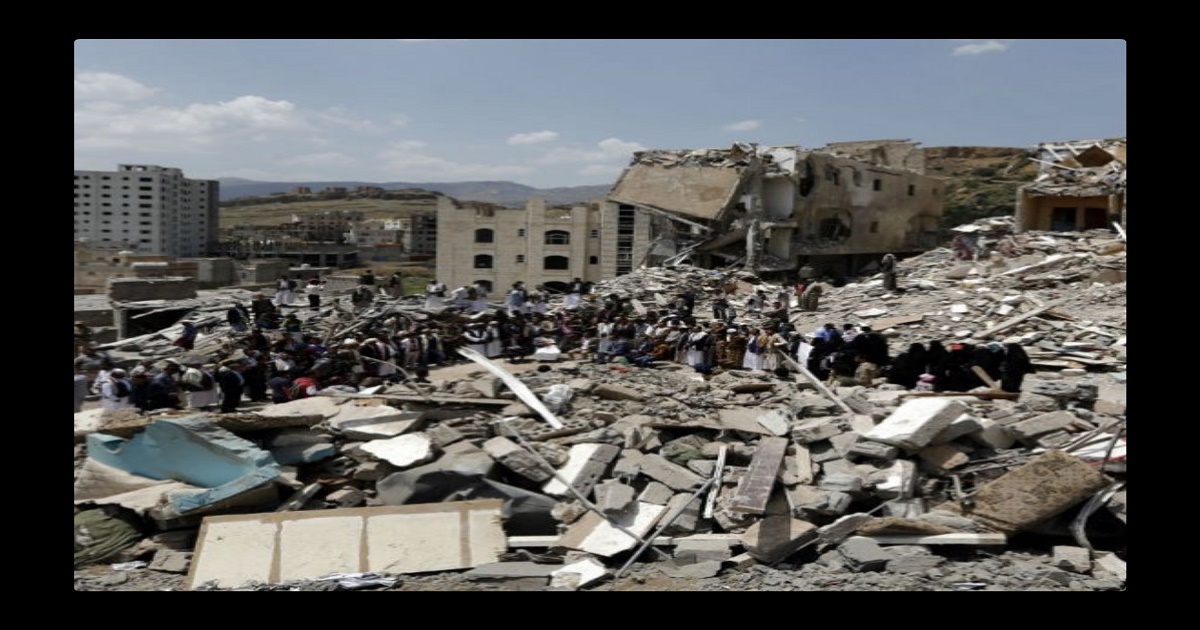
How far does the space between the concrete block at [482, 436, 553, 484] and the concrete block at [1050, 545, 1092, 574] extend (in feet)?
12.9

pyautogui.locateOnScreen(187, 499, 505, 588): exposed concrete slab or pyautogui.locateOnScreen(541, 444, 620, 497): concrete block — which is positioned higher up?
pyautogui.locateOnScreen(541, 444, 620, 497): concrete block

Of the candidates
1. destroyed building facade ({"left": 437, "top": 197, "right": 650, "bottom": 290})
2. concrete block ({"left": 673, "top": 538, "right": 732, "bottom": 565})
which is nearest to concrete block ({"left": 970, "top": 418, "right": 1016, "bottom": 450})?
concrete block ({"left": 673, "top": 538, "right": 732, "bottom": 565})

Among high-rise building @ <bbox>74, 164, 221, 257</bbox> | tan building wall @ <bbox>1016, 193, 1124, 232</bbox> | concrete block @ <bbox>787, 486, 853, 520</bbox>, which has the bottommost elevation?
concrete block @ <bbox>787, 486, 853, 520</bbox>

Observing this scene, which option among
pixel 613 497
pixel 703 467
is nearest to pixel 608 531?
pixel 613 497

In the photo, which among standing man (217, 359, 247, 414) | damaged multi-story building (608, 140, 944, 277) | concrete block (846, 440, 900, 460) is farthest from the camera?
damaged multi-story building (608, 140, 944, 277)

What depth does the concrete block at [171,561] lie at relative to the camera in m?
5.97

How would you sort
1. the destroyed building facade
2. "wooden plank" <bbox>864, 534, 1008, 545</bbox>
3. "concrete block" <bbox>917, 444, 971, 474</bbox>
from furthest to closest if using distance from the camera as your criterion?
the destroyed building facade < "concrete block" <bbox>917, 444, 971, 474</bbox> < "wooden plank" <bbox>864, 534, 1008, 545</bbox>

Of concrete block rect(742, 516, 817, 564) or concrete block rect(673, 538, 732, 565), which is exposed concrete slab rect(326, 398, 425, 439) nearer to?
concrete block rect(673, 538, 732, 565)

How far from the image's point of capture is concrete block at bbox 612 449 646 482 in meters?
7.22
